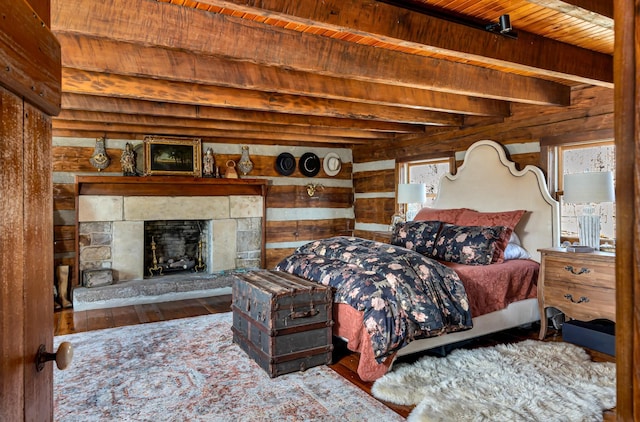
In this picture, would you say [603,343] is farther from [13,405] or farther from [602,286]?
[13,405]

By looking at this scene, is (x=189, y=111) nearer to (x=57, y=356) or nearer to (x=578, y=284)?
(x=57, y=356)

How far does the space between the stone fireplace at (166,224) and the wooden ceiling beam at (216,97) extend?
2252 mm

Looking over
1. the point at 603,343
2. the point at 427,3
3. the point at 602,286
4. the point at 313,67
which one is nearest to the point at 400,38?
the point at 427,3

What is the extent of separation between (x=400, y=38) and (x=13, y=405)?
226cm

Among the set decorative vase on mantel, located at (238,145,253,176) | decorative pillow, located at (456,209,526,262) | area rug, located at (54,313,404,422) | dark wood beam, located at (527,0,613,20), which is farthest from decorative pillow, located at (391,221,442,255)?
decorative vase on mantel, located at (238,145,253,176)

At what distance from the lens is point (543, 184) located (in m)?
4.09

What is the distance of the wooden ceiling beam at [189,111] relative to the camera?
3.78 metres

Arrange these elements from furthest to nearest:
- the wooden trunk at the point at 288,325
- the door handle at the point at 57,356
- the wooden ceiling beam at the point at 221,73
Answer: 1. the wooden trunk at the point at 288,325
2. the wooden ceiling beam at the point at 221,73
3. the door handle at the point at 57,356

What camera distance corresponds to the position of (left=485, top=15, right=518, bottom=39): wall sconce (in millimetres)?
2340

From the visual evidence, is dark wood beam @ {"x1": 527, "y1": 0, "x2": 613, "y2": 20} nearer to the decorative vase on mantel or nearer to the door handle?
the door handle

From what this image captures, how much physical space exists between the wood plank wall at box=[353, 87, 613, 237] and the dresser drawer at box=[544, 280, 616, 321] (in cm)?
131

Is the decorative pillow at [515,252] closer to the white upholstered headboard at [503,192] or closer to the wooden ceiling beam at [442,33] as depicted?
the white upholstered headboard at [503,192]

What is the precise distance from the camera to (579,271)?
3.35 metres

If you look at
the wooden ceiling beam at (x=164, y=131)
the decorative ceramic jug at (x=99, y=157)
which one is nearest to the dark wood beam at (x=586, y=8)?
the wooden ceiling beam at (x=164, y=131)
